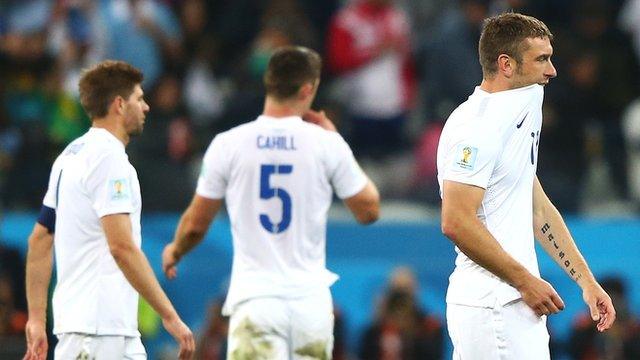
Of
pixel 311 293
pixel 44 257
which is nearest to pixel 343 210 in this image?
pixel 311 293

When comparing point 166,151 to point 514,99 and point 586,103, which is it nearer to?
point 586,103

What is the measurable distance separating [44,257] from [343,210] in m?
6.46

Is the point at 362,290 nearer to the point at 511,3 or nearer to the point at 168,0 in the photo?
the point at 511,3

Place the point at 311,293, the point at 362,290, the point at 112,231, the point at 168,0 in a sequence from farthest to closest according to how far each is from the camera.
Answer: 1. the point at 168,0
2. the point at 362,290
3. the point at 311,293
4. the point at 112,231

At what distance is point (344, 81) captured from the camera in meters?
14.8

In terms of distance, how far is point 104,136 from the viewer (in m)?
7.50

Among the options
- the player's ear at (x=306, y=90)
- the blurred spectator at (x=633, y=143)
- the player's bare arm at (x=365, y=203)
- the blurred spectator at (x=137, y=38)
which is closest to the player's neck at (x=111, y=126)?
the player's ear at (x=306, y=90)

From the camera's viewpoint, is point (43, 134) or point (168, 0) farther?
point (168, 0)

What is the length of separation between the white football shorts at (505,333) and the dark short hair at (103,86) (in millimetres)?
2178

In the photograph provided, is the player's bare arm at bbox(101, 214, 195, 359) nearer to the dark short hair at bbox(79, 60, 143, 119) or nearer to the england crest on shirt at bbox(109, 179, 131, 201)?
the england crest on shirt at bbox(109, 179, 131, 201)

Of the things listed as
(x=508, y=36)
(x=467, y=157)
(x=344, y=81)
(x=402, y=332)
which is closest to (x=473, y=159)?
(x=467, y=157)

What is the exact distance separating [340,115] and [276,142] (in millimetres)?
5982

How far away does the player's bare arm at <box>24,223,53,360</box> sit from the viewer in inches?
299

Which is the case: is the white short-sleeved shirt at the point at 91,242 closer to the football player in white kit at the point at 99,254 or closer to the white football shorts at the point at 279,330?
the football player in white kit at the point at 99,254
